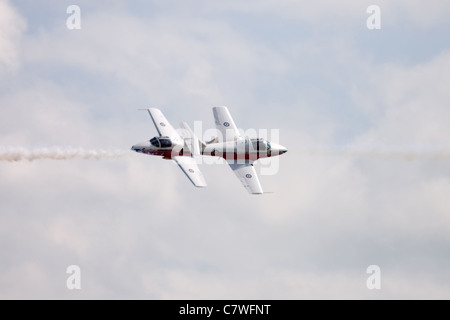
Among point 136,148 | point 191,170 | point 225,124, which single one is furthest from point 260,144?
point 136,148

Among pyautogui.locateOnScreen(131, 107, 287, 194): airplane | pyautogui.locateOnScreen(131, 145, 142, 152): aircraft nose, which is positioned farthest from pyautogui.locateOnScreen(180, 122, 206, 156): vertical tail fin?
pyautogui.locateOnScreen(131, 145, 142, 152): aircraft nose

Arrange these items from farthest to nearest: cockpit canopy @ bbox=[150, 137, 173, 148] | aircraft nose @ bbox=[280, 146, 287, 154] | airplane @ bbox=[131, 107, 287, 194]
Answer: aircraft nose @ bbox=[280, 146, 287, 154], cockpit canopy @ bbox=[150, 137, 173, 148], airplane @ bbox=[131, 107, 287, 194]

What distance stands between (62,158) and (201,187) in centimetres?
1457

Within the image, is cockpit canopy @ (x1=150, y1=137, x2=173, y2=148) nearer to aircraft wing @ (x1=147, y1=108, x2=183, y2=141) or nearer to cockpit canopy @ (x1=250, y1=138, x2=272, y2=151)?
aircraft wing @ (x1=147, y1=108, x2=183, y2=141)

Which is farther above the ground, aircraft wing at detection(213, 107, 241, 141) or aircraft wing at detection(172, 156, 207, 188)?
aircraft wing at detection(213, 107, 241, 141)

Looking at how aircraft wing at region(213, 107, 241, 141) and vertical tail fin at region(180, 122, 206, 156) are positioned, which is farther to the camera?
aircraft wing at region(213, 107, 241, 141)

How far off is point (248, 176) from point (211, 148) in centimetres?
542

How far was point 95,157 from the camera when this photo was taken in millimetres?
73625

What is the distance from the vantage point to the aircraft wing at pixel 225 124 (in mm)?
80688

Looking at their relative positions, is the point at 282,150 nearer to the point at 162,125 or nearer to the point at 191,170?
the point at 191,170

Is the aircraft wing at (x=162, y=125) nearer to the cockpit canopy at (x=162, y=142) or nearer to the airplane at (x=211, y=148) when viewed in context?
the airplane at (x=211, y=148)

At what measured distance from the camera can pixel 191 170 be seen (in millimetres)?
72375

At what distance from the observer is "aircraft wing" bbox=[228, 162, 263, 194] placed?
239 feet
